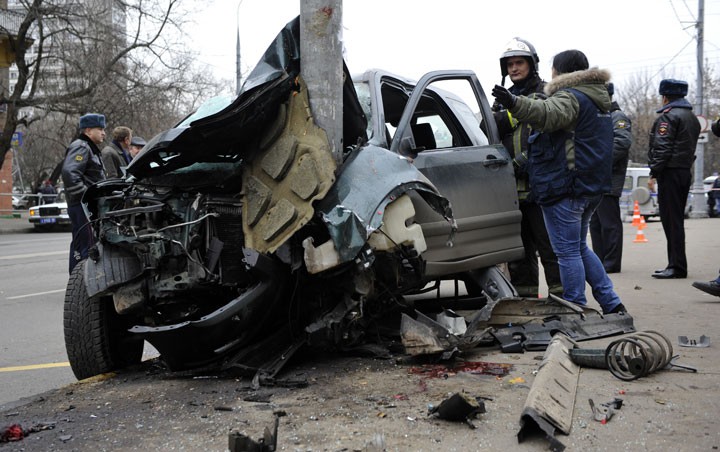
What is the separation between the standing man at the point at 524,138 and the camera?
5.99 meters

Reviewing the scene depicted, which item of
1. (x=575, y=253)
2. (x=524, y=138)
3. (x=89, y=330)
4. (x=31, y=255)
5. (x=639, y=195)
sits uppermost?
(x=524, y=138)

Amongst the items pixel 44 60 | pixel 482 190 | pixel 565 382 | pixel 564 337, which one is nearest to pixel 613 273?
pixel 482 190

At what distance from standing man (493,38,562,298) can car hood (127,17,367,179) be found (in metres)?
1.98

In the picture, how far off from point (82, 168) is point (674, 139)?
Answer: 251 inches

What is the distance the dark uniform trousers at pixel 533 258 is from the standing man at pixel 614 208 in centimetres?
182

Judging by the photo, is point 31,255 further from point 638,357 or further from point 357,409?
point 638,357

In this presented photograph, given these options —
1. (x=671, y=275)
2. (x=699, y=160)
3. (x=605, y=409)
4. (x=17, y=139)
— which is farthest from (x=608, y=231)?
(x=17, y=139)

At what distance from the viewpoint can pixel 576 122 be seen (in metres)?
5.12

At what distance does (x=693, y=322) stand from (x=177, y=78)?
2565 centimetres

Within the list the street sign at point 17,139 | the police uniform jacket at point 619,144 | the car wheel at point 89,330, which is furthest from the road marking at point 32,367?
the street sign at point 17,139

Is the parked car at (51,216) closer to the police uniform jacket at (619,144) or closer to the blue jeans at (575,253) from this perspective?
the police uniform jacket at (619,144)

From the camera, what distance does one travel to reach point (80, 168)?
7809 millimetres

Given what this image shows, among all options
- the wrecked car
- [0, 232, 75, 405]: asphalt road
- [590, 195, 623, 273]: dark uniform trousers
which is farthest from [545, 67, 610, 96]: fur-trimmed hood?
[0, 232, 75, 405]: asphalt road

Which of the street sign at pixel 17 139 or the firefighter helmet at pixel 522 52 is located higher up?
the street sign at pixel 17 139
